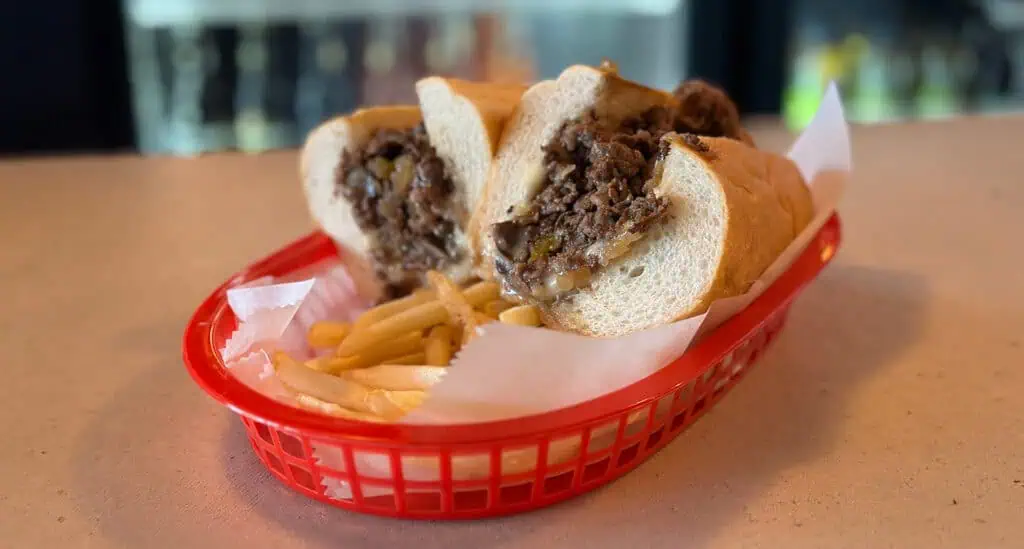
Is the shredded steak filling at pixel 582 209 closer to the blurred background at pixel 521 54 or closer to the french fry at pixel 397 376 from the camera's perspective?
the french fry at pixel 397 376

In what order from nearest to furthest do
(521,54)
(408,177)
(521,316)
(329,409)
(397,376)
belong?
(329,409) < (397,376) < (521,316) < (408,177) < (521,54)

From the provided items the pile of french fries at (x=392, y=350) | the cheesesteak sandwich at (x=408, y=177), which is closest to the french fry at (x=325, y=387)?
the pile of french fries at (x=392, y=350)

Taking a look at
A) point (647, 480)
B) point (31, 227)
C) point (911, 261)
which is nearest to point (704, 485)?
point (647, 480)

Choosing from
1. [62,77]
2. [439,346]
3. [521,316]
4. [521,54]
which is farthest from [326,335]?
[521,54]

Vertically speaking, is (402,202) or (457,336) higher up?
(402,202)

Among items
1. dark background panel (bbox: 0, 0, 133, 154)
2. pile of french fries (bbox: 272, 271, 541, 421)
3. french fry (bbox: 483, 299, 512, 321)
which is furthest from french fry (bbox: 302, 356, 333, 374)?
dark background panel (bbox: 0, 0, 133, 154)

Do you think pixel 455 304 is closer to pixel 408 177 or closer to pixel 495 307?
pixel 495 307

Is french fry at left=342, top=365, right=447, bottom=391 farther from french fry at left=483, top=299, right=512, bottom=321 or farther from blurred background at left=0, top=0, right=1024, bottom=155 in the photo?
blurred background at left=0, top=0, right=1024, bottom=155
